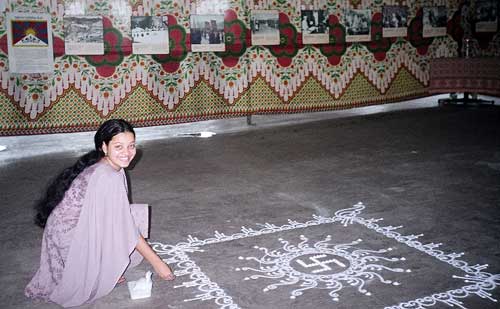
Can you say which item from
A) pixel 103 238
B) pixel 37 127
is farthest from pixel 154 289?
pixel 37 127

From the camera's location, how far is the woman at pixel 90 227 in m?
2.92

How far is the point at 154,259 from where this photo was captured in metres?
3.18

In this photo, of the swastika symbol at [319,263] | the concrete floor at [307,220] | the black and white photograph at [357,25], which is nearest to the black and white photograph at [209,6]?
the concrete floor at [307,220]

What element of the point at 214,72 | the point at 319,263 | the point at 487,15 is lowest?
the point at 319,263

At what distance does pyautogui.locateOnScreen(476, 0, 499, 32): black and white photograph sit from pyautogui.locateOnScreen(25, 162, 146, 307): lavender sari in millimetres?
10233

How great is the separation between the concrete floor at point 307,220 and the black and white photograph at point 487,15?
13.3 feet

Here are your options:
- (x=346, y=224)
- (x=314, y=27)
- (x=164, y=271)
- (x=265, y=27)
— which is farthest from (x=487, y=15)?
(x=164, y=271)

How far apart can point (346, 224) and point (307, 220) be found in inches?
12.1

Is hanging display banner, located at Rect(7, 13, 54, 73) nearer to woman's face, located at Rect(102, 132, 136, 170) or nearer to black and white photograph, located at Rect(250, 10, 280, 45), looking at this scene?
black and white photograph, located at Rect(250, 10, 280, 45)

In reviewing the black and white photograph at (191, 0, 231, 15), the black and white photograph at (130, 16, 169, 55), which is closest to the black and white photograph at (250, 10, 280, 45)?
the black and white photograph at (191, 0, 231, 15)

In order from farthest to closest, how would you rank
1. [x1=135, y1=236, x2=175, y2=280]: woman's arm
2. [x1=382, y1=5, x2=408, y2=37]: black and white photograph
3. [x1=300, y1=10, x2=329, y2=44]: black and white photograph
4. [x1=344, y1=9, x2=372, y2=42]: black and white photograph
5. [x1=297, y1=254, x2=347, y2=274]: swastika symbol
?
1. [x1=382, y1=5, x2=408, y2=37]: black and white photograph
2. [x1=344, y1=9, x2=372, y2=42]: black and white photograph
3. [x1=300, y1=10, x2=329, y2=44]: black and white photograph
4. [x1=297, y1=254, x2=347, y2=274]: swastika symbol
5. [x1=135, y1=236, x2=175, y2=280]: woman's arm

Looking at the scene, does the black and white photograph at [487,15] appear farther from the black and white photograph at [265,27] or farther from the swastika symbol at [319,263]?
the swastika symbol at [319,263]

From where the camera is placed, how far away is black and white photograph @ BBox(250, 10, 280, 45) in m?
9.29

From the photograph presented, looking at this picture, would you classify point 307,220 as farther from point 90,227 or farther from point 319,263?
point 90,227
